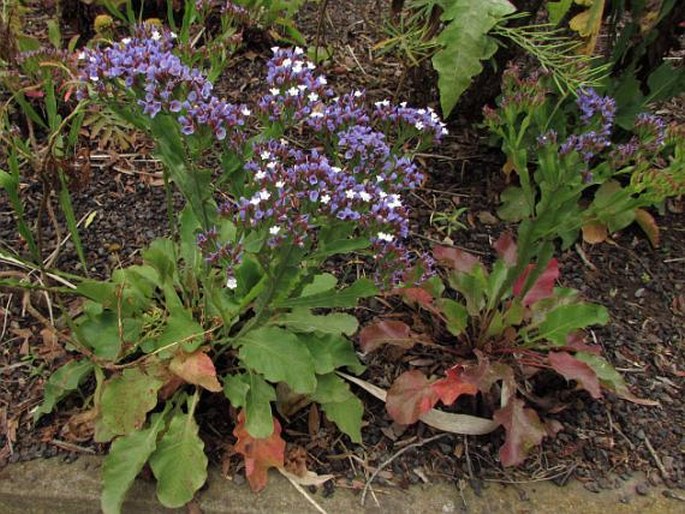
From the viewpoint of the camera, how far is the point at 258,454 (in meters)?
2.01

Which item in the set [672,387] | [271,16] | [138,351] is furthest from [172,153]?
[672,387]

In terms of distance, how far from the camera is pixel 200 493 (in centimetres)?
203

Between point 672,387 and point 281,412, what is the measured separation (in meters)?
1.27

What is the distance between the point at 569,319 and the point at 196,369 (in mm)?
1098

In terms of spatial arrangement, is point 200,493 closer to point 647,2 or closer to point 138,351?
point 138,351

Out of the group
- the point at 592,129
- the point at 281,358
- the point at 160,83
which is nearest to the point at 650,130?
the point at 592,129

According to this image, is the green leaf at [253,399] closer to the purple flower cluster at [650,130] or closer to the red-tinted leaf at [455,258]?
the red-tinted leaf at [455,258]

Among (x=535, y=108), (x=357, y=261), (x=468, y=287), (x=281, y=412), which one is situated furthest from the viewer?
(x=357, y=261)

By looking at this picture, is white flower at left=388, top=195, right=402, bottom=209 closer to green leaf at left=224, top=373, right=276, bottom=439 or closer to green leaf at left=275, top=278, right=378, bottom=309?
green leaf at left=275, top=278, right=378, bottom=309

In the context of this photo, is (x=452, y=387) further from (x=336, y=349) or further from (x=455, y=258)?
(x=455, y=258)

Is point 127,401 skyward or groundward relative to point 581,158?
groundward

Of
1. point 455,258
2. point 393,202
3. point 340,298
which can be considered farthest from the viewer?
point 455,258

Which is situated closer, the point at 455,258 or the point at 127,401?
the point at 127,401

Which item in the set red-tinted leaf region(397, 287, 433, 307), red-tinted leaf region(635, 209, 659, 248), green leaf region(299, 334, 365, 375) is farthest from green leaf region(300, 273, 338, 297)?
red-tinted leaf region(635, 209, 659, 248)
